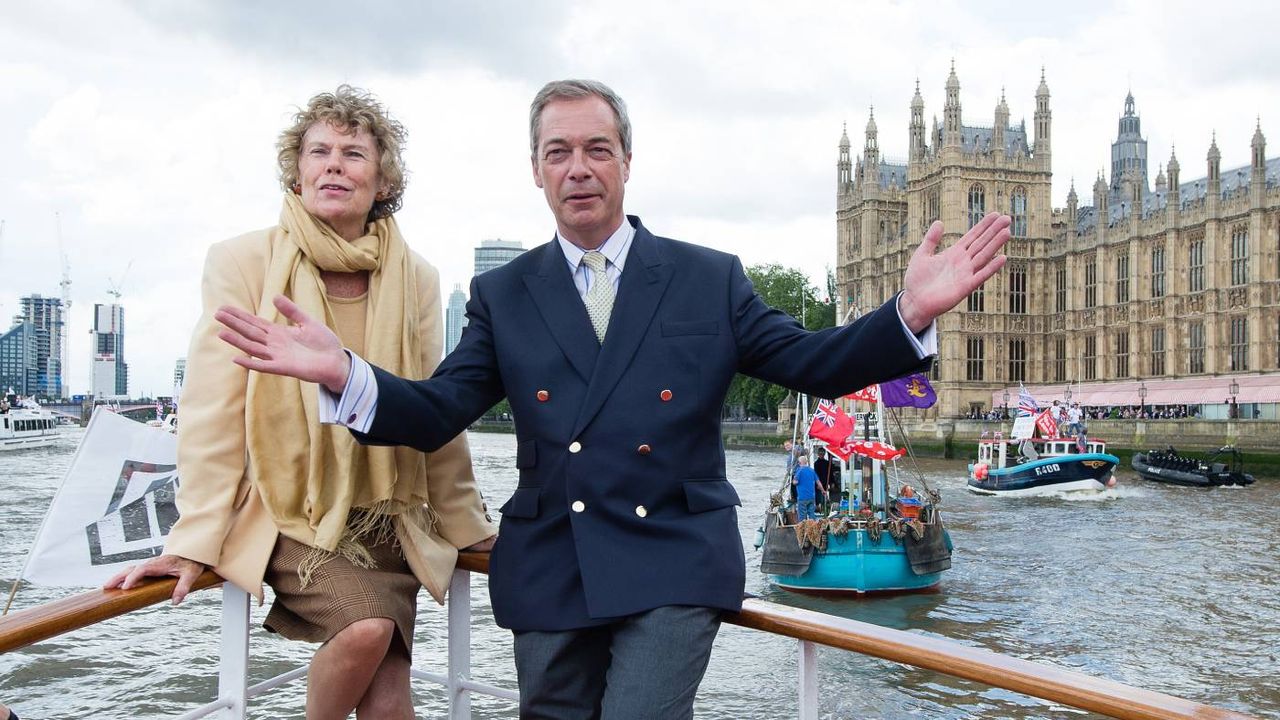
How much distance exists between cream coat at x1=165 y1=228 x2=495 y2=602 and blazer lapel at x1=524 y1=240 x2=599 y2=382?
0.67 m

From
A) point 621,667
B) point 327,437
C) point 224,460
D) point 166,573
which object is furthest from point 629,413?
point 166,573

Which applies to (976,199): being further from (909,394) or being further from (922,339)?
(922,339)

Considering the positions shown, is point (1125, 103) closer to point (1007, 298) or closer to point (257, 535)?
point (1007, 298)

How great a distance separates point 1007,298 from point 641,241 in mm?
54975

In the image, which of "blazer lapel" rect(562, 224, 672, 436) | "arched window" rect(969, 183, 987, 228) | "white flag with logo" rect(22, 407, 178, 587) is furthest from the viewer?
"arched window" rect(969, 183, 987, 228)

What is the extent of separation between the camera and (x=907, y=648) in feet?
6.72

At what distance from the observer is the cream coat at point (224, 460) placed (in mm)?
2432

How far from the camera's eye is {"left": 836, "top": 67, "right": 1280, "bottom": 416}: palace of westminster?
41844 mm

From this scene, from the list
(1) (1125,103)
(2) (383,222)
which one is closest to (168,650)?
(2) (383,222)

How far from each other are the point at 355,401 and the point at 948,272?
47.0 inches

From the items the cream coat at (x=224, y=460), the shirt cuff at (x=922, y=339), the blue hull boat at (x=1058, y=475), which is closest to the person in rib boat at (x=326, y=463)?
the cream coat at (x=224, y=460)

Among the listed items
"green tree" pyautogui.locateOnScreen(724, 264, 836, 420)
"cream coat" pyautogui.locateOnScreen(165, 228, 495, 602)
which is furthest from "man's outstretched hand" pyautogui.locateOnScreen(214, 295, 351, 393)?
"green tree" pyautogui.locateOnScreen(724, 264, 836, 420)

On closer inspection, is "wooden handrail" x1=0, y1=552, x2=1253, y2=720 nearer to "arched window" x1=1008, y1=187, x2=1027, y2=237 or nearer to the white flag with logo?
the white flag with logo

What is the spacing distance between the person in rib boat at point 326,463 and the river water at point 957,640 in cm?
691
